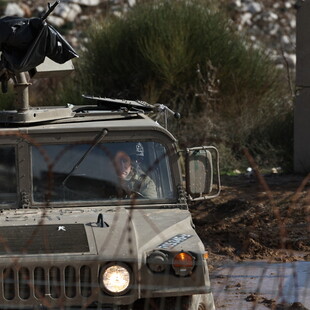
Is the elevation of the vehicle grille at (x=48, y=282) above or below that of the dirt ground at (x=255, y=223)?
above

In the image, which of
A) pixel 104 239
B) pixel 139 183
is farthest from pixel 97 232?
pixel 139 183

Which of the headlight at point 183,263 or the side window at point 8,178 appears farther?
the side window at point 8,178

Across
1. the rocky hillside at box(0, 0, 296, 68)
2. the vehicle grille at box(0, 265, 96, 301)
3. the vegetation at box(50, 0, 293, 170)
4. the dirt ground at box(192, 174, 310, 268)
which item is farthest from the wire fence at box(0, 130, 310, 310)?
the rocky hillside at box(0, 0, 296, 68)

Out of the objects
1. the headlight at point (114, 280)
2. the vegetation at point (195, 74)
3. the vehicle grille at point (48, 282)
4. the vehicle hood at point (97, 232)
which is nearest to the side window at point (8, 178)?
the vehicle hood at point (97, 232)

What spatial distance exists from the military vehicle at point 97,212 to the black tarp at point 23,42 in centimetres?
16

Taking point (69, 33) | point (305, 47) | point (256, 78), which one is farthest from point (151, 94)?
point (69, 33)

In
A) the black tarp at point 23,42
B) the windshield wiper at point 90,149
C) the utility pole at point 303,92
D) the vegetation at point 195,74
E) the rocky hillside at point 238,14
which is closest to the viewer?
the windshield wiper at point 90,149

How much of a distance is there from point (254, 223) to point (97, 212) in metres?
4.42

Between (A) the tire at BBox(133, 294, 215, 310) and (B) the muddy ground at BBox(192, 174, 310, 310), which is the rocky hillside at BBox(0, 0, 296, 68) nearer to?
(B) the muddy ground at BBox(192, 174, 310, 310)

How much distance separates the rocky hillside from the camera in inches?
995

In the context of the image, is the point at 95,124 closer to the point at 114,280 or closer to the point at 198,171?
the point at 198,171

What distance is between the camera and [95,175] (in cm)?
612

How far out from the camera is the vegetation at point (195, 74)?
1437 cm

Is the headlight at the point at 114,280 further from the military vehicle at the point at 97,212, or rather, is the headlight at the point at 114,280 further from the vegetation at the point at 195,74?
the vegetation at the point at 195,74
